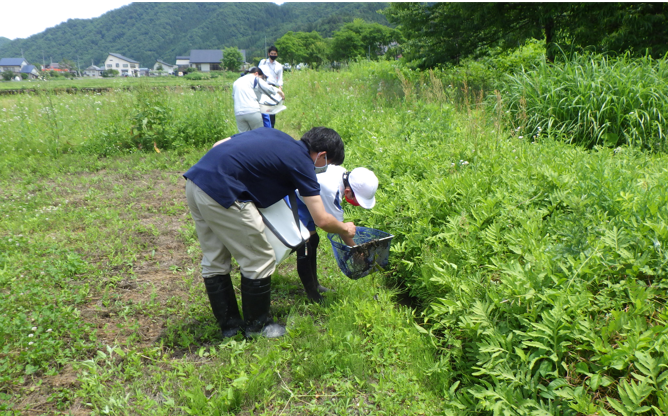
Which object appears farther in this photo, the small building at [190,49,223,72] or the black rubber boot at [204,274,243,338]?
the small building at [190,49,223,72]

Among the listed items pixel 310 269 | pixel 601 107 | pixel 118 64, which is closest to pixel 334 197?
pixel 310 269

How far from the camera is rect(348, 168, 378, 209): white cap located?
2.81 metres

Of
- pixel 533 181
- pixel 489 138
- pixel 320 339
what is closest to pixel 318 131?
pixel 320 339

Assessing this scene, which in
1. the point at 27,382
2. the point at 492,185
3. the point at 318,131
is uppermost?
the point at 318,131

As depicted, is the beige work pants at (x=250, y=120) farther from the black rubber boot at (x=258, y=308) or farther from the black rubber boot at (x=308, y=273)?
the black rubber boot at (x=258, y=308)

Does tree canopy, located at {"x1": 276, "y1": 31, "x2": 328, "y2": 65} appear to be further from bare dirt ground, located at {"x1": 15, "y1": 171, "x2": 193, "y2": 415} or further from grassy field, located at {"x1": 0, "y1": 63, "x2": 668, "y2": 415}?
grassy field, located at {"x1": 0, "y1": 63, "x2": 668, "y2": 415}

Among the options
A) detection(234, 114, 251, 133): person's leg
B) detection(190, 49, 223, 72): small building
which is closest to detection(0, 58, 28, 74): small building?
detection(190, 49, 223, 72): small building

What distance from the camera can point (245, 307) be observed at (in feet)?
9.04

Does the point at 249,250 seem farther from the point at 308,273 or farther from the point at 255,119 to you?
the point at 255,119

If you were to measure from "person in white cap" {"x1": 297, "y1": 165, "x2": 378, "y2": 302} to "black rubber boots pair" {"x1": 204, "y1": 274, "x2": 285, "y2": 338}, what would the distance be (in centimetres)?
44

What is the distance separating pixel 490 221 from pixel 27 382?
3.35 meters

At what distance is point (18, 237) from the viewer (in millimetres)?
4176

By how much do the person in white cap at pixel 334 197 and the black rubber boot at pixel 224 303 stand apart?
57cm

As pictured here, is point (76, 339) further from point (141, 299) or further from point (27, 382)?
point (141, 299)
